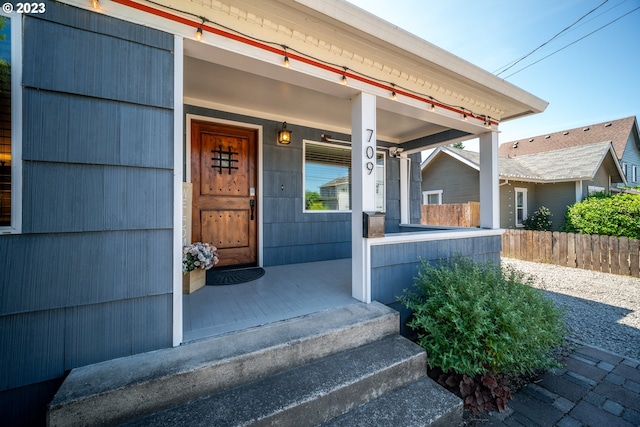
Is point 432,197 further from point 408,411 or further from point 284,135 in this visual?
point 408,411

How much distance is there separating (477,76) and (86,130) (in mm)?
3391

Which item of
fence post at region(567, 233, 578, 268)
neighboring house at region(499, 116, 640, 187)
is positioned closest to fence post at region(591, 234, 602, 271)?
fence post at region(567, 233, 578, 268)

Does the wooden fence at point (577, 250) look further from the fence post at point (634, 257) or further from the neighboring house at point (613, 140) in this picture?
the neighboring house at point (613, 140)

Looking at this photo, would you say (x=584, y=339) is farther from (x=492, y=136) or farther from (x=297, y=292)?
(x=297, y=292)

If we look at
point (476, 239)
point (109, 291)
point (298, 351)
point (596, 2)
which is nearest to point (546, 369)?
point (476, 239)

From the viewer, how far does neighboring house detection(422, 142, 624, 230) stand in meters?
9.24

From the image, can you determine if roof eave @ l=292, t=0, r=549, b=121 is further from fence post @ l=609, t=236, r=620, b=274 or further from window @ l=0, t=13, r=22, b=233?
fence post @ l=609, t=236, r=620, b=274

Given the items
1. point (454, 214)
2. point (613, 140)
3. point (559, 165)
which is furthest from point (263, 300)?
point (613, 140)

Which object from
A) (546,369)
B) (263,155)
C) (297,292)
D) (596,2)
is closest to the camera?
(546,369)

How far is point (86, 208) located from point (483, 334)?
2697mm

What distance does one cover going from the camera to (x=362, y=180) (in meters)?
2.33

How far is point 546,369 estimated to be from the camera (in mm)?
2135

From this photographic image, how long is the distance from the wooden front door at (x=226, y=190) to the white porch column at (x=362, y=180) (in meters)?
1.81

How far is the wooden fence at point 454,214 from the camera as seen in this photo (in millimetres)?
8484
